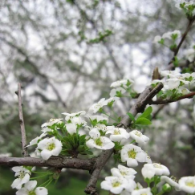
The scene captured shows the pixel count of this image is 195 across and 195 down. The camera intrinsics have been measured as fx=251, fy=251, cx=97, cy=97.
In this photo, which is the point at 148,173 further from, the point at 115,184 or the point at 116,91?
the point at 116,91

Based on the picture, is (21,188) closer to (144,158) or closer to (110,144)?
(110,144)

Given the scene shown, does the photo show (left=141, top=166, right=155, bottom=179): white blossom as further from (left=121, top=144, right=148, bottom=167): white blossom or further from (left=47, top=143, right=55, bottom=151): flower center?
(left=47, top=143, right=55, bottom=151): flower center

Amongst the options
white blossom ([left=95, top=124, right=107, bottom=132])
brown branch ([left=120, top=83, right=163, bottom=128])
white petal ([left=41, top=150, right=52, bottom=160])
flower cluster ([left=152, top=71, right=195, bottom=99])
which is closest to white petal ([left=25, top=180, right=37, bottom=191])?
white petal ([left=41, top=150, right=52, bottom=160])

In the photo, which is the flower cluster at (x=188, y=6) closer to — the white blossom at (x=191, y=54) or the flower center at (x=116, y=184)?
the white blossom at (x=191, y=54)

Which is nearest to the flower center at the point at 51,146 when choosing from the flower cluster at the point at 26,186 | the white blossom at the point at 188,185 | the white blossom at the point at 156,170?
the flower cluster at the point at 26,186

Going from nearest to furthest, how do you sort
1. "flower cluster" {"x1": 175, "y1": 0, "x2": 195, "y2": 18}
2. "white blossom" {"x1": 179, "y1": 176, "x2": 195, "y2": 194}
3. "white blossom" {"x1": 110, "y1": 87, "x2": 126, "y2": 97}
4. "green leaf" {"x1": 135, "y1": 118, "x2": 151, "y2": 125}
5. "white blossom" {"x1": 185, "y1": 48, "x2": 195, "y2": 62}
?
1. "white blossom" {"x1": 179, "y1": 176, "x2": 195, "y2": 194}
2. "green leaf" {"x1": 135, "y1": 118, "x2": 151, "y2": 125}
3. "white blossom" {"x1": 110, "y1": 87, "x2": 126, "y2": 97}
4. "flower cluster" {"x1": 175, "y1": 0, "x2": 195, "y2": 18}
5. "white blossom" {"x1": 185, "y1": 48, "x2": 195, "y2": 62}
